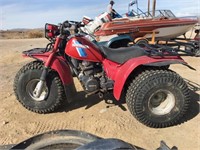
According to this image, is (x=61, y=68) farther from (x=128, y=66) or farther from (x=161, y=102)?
(x=161, y=102)

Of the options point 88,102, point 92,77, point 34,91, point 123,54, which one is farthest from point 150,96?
point 34,91

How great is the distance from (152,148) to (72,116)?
4.98 feet

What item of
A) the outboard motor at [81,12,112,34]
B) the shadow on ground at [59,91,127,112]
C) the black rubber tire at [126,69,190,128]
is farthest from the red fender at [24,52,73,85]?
the outboard motor at [81,12,112,34]

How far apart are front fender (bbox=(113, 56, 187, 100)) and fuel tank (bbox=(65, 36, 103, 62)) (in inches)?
19.3

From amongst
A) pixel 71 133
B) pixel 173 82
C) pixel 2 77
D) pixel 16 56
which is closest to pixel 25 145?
pixel 71 133

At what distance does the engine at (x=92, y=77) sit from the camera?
4505 mm

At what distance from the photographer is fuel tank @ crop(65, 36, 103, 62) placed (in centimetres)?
448

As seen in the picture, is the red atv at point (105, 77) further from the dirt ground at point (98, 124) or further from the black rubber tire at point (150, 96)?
the dirt ground at point (98, 124)

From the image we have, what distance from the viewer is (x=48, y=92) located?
4.56 m

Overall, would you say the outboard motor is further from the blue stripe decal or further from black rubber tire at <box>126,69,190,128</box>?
black rubber tire at <box>126,69,190,128</box>

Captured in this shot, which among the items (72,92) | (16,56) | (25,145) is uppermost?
(25,145)

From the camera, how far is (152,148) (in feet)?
11.8

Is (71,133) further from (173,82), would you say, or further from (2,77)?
(2,77)

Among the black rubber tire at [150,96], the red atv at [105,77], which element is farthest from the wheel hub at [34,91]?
the black rubber tire at [150,96]
